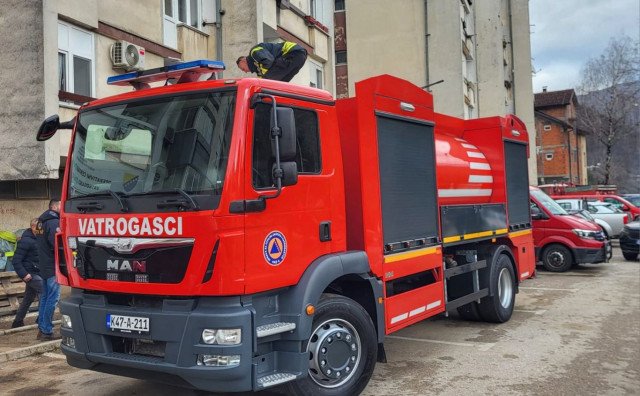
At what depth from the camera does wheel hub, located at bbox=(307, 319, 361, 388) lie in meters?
4.43

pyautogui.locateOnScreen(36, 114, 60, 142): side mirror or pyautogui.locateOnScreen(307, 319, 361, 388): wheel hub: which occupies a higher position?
pyautogui.locateOnScreen(36, 114, 60, 142): side mirror

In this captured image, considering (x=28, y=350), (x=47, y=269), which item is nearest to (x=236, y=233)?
(x=28, y=350)

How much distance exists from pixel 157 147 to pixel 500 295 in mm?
5752

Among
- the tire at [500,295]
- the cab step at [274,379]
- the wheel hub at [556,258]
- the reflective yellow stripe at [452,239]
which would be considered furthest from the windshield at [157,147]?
the wheel hub at [556,258]

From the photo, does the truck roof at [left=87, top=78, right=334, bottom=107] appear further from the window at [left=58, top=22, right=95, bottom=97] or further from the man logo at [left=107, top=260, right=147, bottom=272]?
the window at [left=58, top=22, right=95, bottom=97]

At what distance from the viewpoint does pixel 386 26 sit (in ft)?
90.8

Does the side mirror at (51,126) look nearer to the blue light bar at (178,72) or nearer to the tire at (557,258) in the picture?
the blue light bar at (178,72)

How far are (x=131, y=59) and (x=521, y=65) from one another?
32579 millimetres

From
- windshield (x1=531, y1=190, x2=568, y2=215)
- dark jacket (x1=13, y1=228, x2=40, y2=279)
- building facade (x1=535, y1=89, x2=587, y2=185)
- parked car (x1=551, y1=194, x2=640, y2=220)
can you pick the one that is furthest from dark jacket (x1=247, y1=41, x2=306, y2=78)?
building facade (x1=535, y1=89, x2=587, y2=185)

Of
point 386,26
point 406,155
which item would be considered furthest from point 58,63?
point 386,26

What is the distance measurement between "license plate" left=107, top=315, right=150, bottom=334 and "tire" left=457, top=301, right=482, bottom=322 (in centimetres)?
520

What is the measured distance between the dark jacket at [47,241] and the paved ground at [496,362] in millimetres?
1063

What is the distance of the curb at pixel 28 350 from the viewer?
21.4 feet

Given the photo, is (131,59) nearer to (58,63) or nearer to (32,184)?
(58,63)
